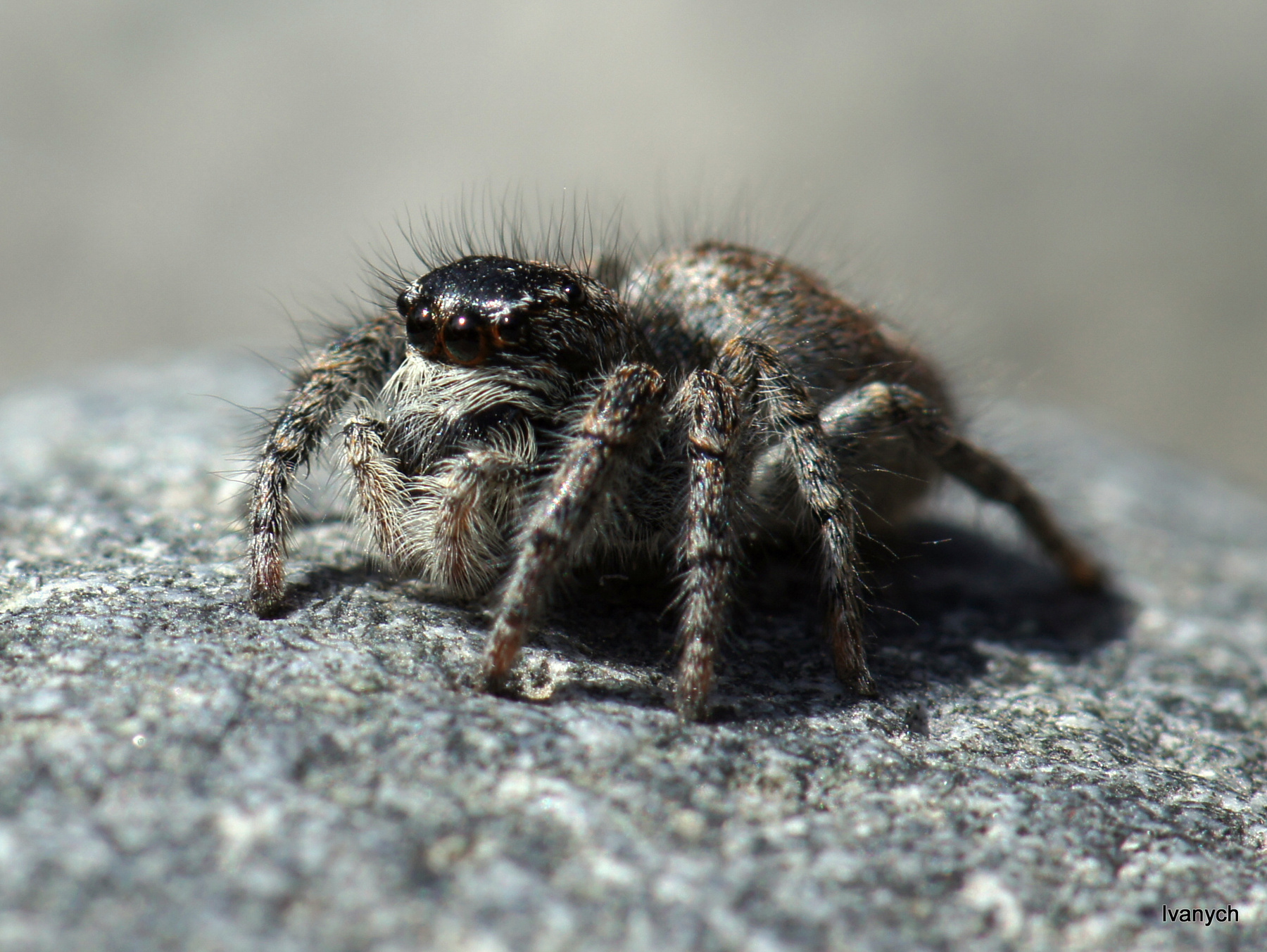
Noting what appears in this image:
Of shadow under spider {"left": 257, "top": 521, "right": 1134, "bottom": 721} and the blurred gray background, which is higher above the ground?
the blurred gray background

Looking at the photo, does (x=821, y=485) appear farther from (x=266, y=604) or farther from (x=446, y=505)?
(x=266, y=604)

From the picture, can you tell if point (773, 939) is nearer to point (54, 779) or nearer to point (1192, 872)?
point (1192, 872)

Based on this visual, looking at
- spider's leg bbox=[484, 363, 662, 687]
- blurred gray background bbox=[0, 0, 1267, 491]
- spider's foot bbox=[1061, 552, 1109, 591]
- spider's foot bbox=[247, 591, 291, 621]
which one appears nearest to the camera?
spider's leg bbox=[484, 363, 662, 687]

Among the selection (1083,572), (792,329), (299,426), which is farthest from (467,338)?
(1083,572)

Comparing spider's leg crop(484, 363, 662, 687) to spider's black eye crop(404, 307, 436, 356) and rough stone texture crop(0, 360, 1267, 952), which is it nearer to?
rough stone texture crop(0, 360, 1267, 952)

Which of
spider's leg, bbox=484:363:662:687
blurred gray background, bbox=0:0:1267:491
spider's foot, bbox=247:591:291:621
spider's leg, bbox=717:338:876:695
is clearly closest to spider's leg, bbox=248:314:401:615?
spider's foot, bbox=247:591:291:621

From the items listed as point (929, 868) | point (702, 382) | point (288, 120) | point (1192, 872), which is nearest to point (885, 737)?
point (929, 868)

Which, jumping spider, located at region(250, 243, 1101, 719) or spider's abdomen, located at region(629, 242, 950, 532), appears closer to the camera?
jumping spider, located at region(250, 243, 1101, 719)
